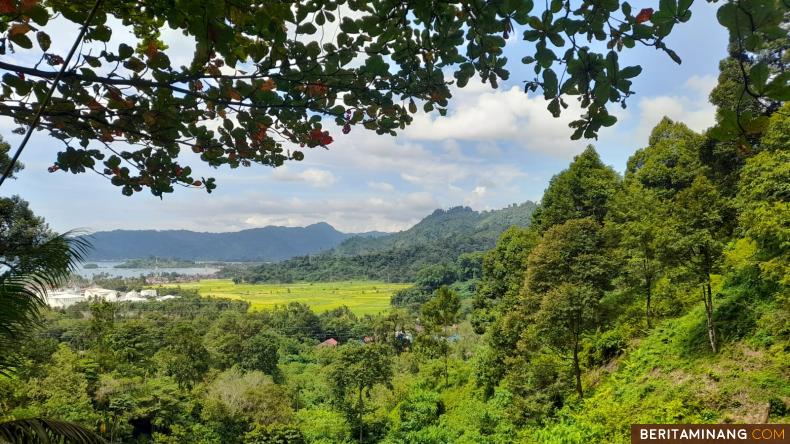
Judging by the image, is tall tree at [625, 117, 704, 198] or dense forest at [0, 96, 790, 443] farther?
tall tree at [625, 117, 704, 198]

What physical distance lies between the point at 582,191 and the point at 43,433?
1724 centimetres

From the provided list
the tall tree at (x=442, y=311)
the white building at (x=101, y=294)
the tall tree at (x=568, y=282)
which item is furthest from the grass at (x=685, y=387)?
the white building at (x=101, y=294)

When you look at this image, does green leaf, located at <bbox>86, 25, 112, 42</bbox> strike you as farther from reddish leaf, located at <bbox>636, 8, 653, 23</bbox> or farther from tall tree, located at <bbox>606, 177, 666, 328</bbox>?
tall tree, located at <bbox>606, 177, 666, 328</bbox>

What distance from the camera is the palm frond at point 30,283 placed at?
2.33 m

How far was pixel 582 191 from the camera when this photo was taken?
53.8ft

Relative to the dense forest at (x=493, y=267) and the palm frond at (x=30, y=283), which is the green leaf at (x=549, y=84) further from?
the palm frond at (x=30, y=283)

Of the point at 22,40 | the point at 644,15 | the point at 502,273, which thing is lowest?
the point at 502,273

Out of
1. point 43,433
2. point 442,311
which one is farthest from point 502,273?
point 43,433

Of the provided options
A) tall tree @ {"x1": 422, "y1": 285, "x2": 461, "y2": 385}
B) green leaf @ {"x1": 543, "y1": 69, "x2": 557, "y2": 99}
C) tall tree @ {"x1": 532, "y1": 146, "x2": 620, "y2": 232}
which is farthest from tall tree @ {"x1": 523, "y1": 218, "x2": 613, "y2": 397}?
green leaf @ {"x1": 543, "y1": 69, "x2": 557, "y2": 99}

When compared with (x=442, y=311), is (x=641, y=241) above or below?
→ above

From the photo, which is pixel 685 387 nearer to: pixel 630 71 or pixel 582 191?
pixel 630 71

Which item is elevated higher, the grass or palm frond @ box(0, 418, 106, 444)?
palm frond @ box(0, 418, 106, 444)

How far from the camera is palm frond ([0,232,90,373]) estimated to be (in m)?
2.33

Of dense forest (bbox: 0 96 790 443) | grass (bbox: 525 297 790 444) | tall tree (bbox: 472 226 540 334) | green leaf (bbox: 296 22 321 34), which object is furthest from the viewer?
tall tree (bbox: 472 226 540 334)
